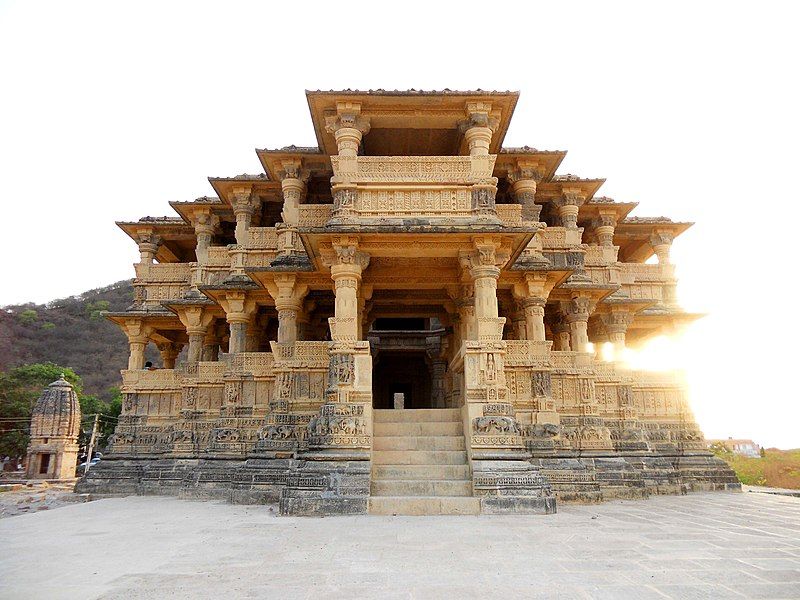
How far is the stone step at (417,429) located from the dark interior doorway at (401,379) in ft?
47.8

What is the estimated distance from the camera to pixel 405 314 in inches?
728

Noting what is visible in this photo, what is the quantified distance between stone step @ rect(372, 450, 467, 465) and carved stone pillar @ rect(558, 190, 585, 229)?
33.6 feet

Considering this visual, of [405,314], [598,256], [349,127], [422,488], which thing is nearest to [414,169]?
[349,127]

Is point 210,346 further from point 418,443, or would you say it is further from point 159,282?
point 418,443

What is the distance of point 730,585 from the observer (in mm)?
4867

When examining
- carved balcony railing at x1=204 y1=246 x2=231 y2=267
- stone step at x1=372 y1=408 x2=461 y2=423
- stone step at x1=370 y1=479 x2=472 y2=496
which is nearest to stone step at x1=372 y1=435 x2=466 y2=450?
stone step at x1=372 y1=408 x2=461 y2=423

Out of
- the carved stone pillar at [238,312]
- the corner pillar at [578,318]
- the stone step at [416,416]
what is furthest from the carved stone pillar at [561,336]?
the carved stone pillar at [238,312]

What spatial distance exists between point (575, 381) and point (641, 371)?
4.03m

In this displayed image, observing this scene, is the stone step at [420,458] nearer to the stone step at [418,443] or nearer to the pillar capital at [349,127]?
the stone step at [418,443]

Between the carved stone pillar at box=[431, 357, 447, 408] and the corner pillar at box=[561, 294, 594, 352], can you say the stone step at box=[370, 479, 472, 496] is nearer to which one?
the corner pillar at box=[561, 294, 594, 352]

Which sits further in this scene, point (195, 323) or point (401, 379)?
point (401, 379)

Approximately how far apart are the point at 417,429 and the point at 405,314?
6506 mm

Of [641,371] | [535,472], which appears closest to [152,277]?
[535,472]

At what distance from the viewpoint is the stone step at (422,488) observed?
412 inches
